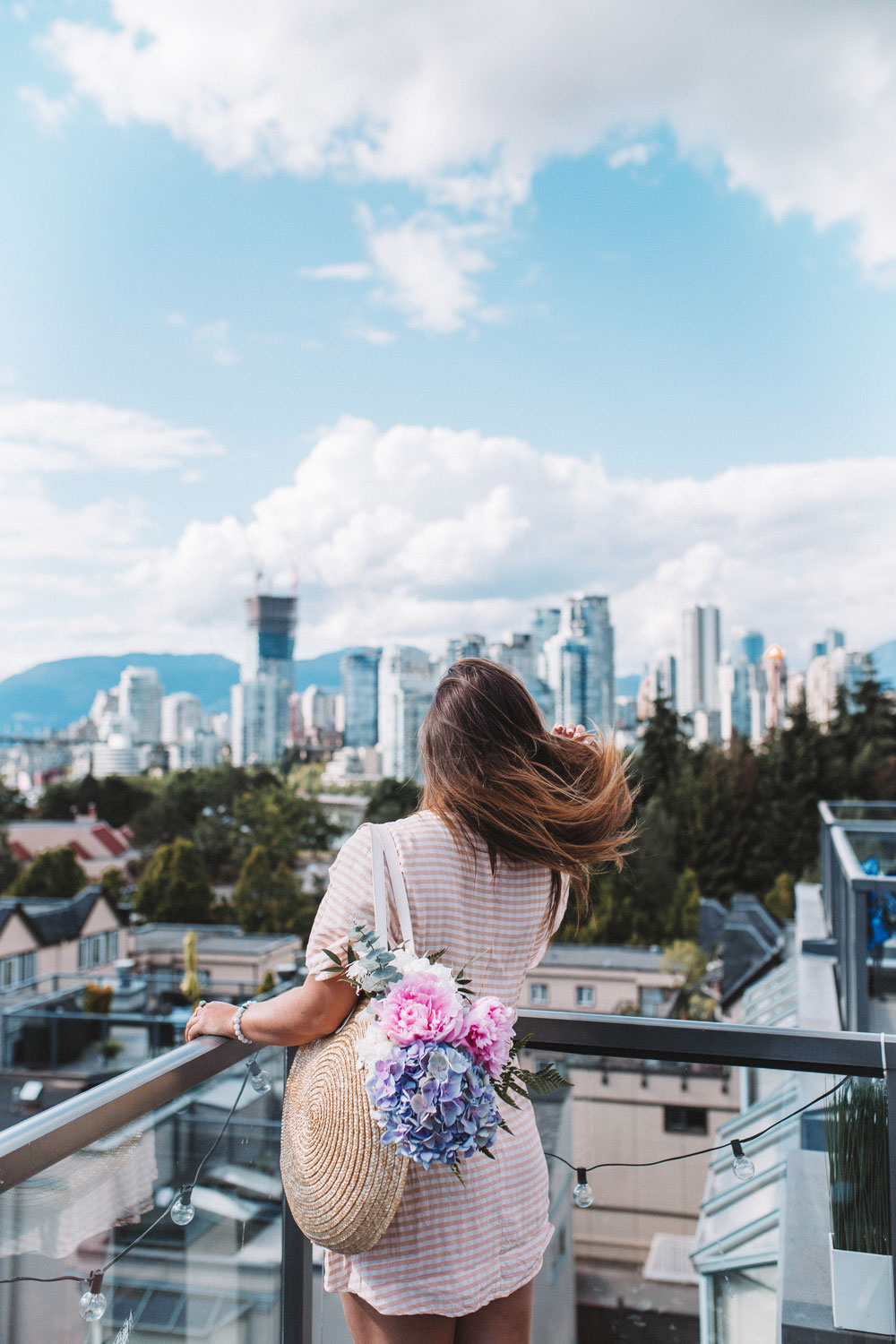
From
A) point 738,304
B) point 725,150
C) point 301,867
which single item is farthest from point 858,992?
point 738,304

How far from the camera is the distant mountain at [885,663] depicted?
37.7m

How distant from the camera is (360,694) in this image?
7388cm

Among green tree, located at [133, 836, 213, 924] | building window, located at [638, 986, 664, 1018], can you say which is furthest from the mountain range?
building window, located at [638, 986, 664, 1018]

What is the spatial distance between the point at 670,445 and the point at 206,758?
4478 cm

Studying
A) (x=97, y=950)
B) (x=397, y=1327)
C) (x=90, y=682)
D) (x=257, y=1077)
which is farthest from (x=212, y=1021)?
(x=90, y=682)

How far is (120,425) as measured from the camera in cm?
9519

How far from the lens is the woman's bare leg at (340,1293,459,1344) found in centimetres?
122

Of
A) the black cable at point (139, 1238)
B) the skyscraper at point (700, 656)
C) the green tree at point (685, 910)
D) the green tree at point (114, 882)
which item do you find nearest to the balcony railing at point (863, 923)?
the black cable at point (139, 1238)

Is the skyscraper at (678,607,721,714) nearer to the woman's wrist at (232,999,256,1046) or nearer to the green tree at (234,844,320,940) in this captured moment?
the green tree at (234,844,320,940)

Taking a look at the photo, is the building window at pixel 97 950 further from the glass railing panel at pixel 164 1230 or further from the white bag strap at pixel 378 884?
the white bag strap at pixel 378 884

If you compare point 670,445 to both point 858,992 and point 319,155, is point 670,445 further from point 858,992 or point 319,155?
point 858,992

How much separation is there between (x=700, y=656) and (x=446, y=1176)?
70.0 m

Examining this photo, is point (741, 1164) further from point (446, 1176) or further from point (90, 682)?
point (90, 682)

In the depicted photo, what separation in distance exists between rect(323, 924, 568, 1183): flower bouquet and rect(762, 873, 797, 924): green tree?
109 feet
